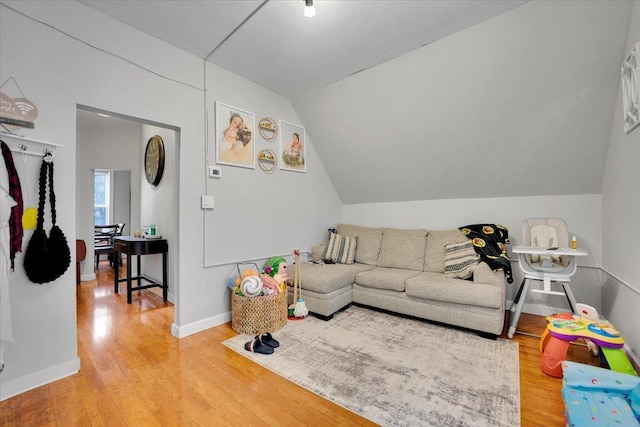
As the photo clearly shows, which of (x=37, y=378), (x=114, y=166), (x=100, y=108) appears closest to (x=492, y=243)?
(x=100, y=108)

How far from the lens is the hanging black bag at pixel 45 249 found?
1790 millimetres

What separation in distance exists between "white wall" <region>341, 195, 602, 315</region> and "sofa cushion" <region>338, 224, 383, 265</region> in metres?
0.36

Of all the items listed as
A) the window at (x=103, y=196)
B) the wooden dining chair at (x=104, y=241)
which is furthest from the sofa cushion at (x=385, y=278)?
the window at (x=103, y=196)

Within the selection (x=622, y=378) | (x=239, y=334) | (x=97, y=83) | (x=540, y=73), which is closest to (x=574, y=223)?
(x=540, y=73)

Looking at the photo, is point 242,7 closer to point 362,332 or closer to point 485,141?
point 485,141

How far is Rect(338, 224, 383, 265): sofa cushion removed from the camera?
3844 mm

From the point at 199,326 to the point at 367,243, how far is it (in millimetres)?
2313

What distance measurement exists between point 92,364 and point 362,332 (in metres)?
2.19

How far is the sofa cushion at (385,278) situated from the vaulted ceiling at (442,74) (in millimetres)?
1236

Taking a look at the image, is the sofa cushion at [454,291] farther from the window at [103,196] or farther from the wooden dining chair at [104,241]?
the window at [103,196]

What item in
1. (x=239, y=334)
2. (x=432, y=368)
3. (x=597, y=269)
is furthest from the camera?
(x=597, y=269)

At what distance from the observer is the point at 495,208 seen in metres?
3.41

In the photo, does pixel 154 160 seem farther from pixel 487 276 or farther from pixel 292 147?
pixel 487 276

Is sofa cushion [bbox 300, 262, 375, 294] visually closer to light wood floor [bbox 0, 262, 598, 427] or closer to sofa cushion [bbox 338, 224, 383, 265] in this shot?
sofa cushion [bbox 338, 224, 383, 265]
